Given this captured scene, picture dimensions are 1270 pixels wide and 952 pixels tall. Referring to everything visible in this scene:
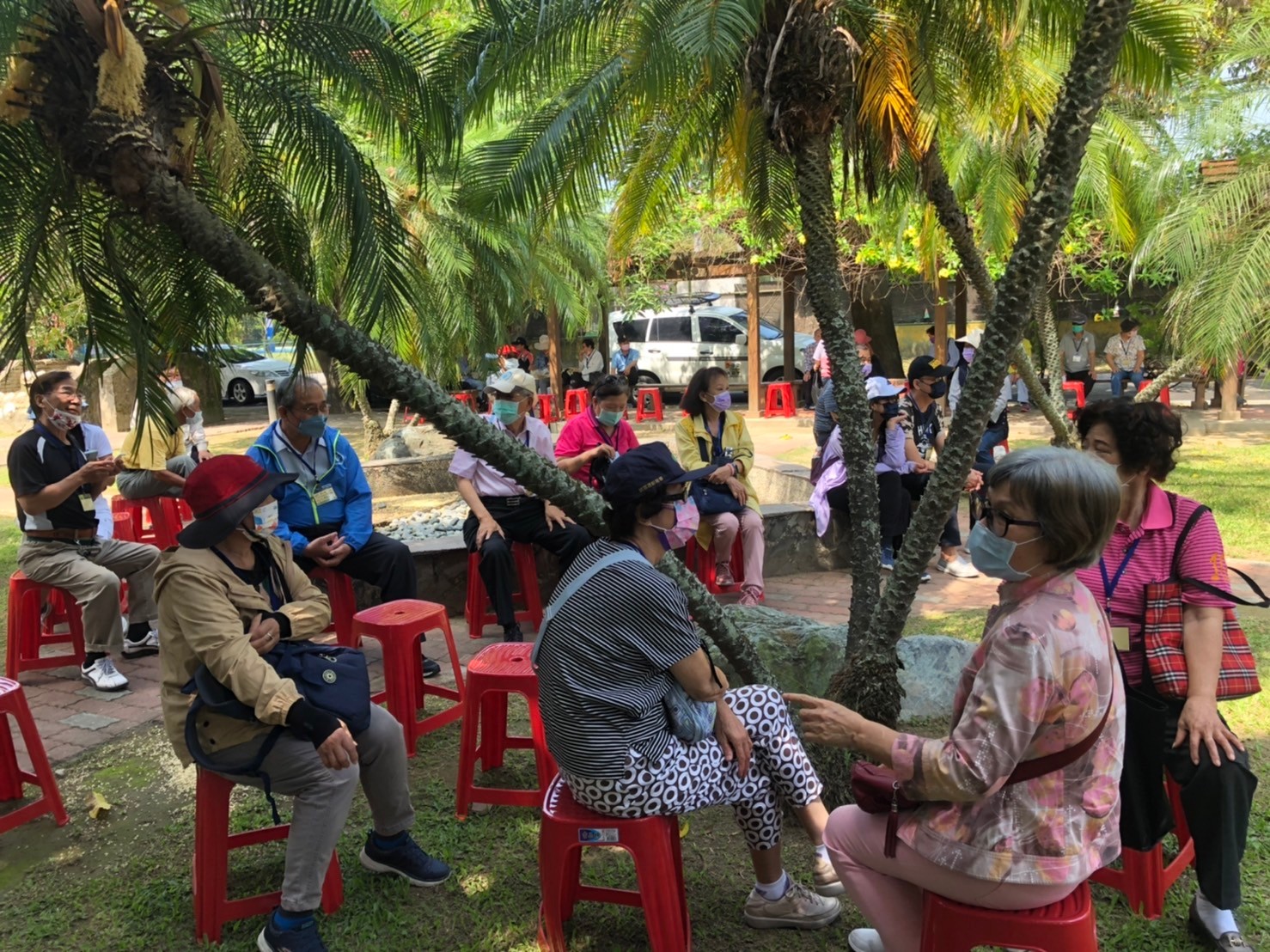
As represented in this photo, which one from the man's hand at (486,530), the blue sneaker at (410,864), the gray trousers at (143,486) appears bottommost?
the blue sneaker at (410,864)

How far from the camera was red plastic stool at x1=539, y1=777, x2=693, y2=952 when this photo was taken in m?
2.82

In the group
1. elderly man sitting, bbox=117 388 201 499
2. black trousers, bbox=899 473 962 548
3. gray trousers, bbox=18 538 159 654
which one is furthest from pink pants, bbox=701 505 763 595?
gray trousers, bbox=18 538 159 654

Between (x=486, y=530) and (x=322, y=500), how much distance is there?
0.97 metres

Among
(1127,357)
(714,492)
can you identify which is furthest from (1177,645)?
(1127,357)

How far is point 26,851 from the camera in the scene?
384cm

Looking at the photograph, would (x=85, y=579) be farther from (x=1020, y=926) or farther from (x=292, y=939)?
(x=1020, y=926)

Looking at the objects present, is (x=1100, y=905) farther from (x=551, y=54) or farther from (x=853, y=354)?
(x=551, y=54)

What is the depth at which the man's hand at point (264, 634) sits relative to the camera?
3.14m

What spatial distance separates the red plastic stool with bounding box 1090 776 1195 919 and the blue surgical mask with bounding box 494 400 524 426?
12.9ft

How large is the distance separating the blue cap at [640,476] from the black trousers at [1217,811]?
169 centimetres

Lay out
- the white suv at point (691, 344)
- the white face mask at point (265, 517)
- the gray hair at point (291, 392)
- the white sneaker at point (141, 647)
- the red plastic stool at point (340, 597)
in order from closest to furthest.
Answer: the white face mask at point (265, 517) < the gray hair at point (291, 392) < the red plastic stool at point (340, 597) < the white sneaker at point (141, 647) < the white suv at point (691, 344)

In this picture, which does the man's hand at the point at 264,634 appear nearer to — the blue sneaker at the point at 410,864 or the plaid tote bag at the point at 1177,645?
the blue sneaker at the point at 410,864

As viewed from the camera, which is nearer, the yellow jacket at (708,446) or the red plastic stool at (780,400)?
the yellow jacket at (708,446)

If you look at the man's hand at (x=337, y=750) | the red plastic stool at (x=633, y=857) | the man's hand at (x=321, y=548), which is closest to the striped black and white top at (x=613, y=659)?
the red plastic stool at (x=633, y=857)
